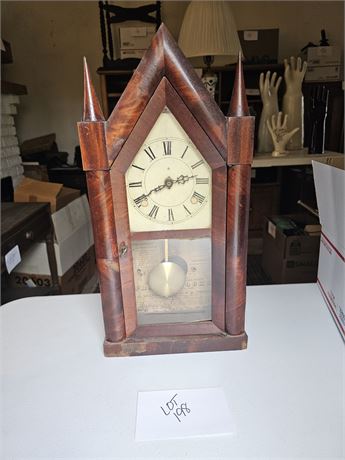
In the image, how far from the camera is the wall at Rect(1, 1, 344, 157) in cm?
274

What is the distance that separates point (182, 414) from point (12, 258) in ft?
3.32

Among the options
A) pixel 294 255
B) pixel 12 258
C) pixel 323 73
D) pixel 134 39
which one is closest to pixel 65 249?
pixel 12 258

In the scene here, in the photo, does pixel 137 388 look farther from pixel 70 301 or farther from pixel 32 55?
pixel 32 55

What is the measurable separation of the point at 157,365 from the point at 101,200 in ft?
0.89

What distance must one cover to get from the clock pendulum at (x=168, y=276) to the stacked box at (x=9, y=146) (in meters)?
1.77

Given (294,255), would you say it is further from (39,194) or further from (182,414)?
(182,414)

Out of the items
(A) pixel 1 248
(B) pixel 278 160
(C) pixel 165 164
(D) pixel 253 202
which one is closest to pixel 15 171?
(A) pixel 1 248

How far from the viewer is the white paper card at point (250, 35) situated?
252 centimetres

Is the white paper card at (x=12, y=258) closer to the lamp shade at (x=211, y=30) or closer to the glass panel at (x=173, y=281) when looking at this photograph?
the glass panel at (x=173, y=281)

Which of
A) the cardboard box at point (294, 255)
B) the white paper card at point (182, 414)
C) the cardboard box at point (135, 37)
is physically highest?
the cardboard box at point (135, 37)

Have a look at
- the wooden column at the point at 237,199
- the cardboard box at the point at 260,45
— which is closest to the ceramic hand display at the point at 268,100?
the cardboard box at the point at 260,45

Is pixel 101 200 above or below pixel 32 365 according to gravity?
above

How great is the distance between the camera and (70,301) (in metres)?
0.71

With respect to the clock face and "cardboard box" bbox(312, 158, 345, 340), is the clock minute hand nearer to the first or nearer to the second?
the clock face
